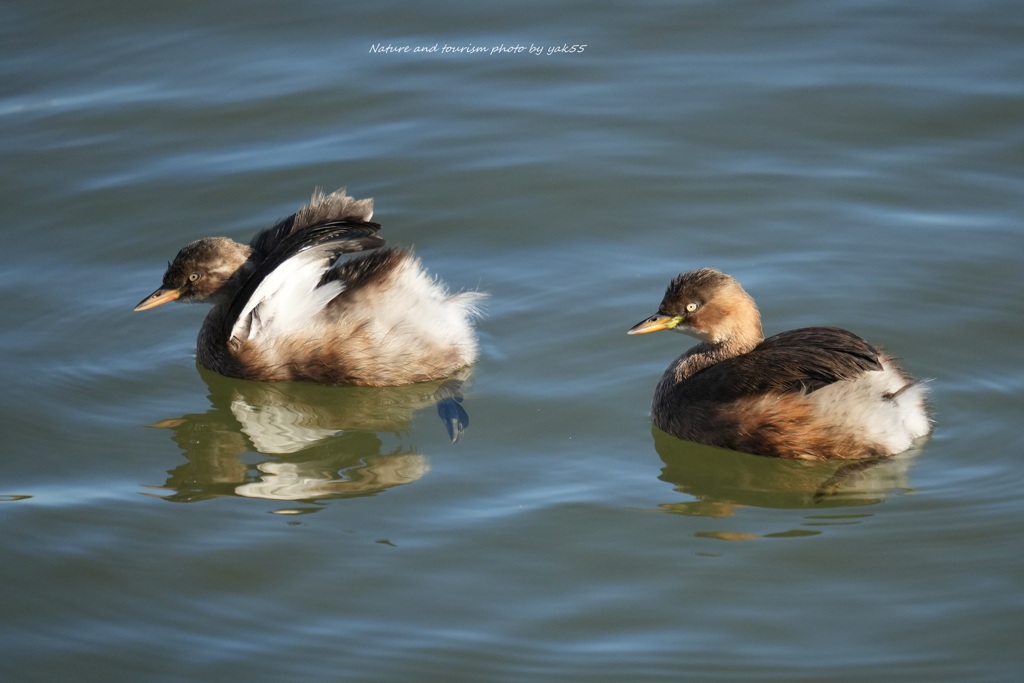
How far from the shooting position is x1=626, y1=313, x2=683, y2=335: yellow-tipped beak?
21.8 ft

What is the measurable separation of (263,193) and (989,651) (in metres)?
5.61

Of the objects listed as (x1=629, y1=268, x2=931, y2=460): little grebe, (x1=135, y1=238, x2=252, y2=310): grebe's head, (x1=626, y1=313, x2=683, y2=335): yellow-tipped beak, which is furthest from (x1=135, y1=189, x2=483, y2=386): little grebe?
(x1=629, y1=268, x2=931, y2=460): little grebe

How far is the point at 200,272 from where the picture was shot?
7.43m

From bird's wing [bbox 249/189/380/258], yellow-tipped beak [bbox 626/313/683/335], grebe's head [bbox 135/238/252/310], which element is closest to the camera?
yellow-tipped beak [bbox 626/313/683/335]

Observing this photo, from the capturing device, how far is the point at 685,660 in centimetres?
503

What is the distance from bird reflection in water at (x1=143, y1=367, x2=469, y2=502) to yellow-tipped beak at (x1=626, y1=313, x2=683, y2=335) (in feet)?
3.09

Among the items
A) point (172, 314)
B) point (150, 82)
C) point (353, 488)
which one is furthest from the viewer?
→ point (150, 82)

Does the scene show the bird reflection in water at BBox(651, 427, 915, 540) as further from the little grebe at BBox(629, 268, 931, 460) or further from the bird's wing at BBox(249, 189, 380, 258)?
the bird's wing at BBox(249, 189, 380, 258)

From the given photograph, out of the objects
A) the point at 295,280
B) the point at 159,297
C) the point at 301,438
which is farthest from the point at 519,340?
the point at 159,297

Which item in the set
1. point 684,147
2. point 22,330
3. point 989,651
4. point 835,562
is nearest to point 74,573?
point 22,330

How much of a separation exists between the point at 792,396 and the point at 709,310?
641mm

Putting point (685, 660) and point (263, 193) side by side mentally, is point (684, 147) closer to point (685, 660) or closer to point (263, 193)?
point (263, 193)

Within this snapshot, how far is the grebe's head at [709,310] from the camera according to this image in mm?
6535

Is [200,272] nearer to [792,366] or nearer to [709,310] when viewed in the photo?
[709,310]
